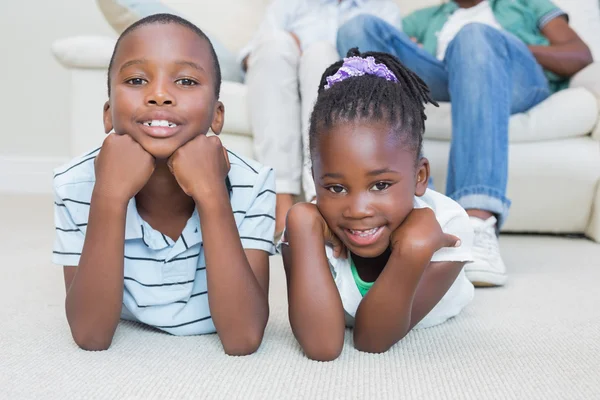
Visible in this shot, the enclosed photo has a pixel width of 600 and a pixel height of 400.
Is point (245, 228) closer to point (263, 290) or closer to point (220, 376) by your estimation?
point (263, 290)

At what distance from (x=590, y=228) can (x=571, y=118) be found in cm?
34

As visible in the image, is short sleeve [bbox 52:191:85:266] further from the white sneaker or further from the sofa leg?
the sofa leg

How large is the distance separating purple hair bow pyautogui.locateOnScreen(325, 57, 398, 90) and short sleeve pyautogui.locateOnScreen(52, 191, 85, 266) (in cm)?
41

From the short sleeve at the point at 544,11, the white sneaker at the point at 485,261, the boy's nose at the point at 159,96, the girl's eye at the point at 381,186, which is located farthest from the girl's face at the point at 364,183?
the short sleeve at the point at 544,11

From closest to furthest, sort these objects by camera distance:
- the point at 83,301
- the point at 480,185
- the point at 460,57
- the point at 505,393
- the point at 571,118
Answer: the point at 505,393 < the point at 83,301 < the point at 480,185 < the point at 460,57 < the point at 571,118

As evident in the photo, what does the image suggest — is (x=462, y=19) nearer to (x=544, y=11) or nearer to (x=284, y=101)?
(x=544, y=11)

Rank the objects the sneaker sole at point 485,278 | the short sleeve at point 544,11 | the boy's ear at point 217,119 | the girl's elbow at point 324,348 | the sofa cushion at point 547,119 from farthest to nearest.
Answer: the short sleeve at point 544,11
the sofa cushion at point 547,119
the sneaker sole at point 485,278
the boy's ear at point 217,119
the girl's elbow at point 324,348

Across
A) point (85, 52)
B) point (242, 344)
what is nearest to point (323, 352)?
point (242, 344)

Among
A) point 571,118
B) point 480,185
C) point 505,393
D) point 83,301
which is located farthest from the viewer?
point 571,118

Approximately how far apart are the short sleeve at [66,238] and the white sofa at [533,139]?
37.8 inches

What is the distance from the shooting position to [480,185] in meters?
1.38

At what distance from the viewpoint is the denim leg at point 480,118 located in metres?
1.38

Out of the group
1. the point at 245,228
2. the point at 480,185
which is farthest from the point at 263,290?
the point at 480,185

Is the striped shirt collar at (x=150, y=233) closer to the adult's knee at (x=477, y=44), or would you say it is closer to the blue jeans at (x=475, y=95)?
the blue jeans at (x=475, y=95)
